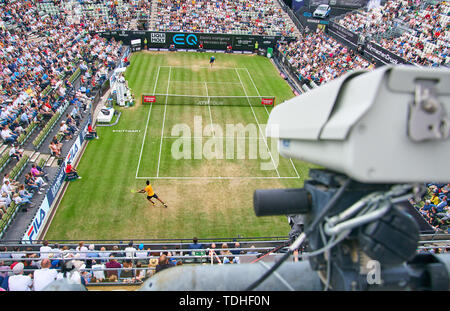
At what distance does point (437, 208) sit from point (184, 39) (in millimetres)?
34148

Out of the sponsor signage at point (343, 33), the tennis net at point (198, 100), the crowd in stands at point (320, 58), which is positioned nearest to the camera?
the tennis net at point (198, 100)

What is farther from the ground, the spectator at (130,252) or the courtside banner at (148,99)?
the spectator at (130,252)

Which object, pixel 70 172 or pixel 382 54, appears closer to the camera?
pixel 70 172

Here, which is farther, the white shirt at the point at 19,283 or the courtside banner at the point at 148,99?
the courtside banner at the point at 148,99

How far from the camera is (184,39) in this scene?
134ft

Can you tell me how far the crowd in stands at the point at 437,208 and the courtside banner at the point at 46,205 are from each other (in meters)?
16.0

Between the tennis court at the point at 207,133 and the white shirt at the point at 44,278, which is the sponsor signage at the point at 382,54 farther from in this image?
the white shirt at the point at 44,278

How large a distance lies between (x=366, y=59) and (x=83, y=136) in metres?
27.1

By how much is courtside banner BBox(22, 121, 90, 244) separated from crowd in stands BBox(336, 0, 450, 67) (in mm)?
27127

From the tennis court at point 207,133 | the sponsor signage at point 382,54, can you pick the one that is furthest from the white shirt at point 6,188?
the sponsor signage at point 382,54

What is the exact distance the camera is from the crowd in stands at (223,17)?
4394 cm

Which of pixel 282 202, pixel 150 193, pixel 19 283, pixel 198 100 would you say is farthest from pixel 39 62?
pixel 282 202

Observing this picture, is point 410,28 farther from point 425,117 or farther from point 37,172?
point 425,117
